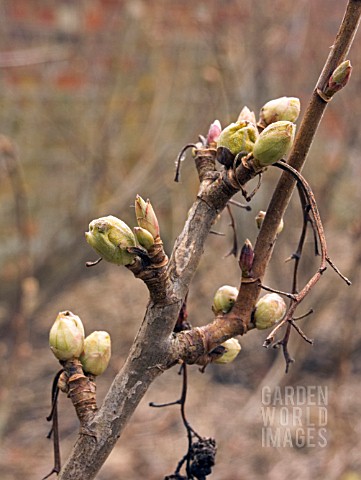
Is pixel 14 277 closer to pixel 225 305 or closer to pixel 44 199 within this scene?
pixel 44 199

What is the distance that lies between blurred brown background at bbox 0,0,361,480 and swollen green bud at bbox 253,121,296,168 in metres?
1.84

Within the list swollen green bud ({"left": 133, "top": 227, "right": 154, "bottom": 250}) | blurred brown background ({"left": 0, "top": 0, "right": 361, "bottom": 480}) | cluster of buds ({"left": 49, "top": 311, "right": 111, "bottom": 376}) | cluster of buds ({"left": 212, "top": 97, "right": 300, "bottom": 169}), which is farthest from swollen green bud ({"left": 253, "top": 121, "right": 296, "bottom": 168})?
blurred brown background ({"left": 0, "top": 0, "right": 361, "bottom": 480})

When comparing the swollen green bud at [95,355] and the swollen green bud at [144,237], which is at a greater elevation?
the swollen green bud at [144,237]

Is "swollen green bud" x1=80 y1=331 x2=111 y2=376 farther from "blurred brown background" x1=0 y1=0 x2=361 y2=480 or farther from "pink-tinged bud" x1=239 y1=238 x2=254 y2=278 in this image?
"blurred brown background" x1=0 y1=0 x2=361 y2=480

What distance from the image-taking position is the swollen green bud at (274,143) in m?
0.49

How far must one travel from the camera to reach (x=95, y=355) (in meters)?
0.57

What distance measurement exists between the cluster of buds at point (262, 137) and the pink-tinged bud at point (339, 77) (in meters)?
0.04

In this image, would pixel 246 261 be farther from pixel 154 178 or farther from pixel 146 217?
pixel 154 178

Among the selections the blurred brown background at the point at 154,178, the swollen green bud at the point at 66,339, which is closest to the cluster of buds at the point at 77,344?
the swollen green bud at the point at 66,339

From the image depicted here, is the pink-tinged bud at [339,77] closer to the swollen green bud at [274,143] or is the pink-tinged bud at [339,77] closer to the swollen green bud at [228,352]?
the swollen green bud at [274,143]

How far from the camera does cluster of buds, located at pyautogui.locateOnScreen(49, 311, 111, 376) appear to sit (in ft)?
1.81

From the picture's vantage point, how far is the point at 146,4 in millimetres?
2855

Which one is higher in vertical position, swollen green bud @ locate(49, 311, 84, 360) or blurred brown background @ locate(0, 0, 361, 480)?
blurred brown background @ locate(0, 0, 361, 480)

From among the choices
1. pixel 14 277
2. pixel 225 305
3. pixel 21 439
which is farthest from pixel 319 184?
pixel 225 305
